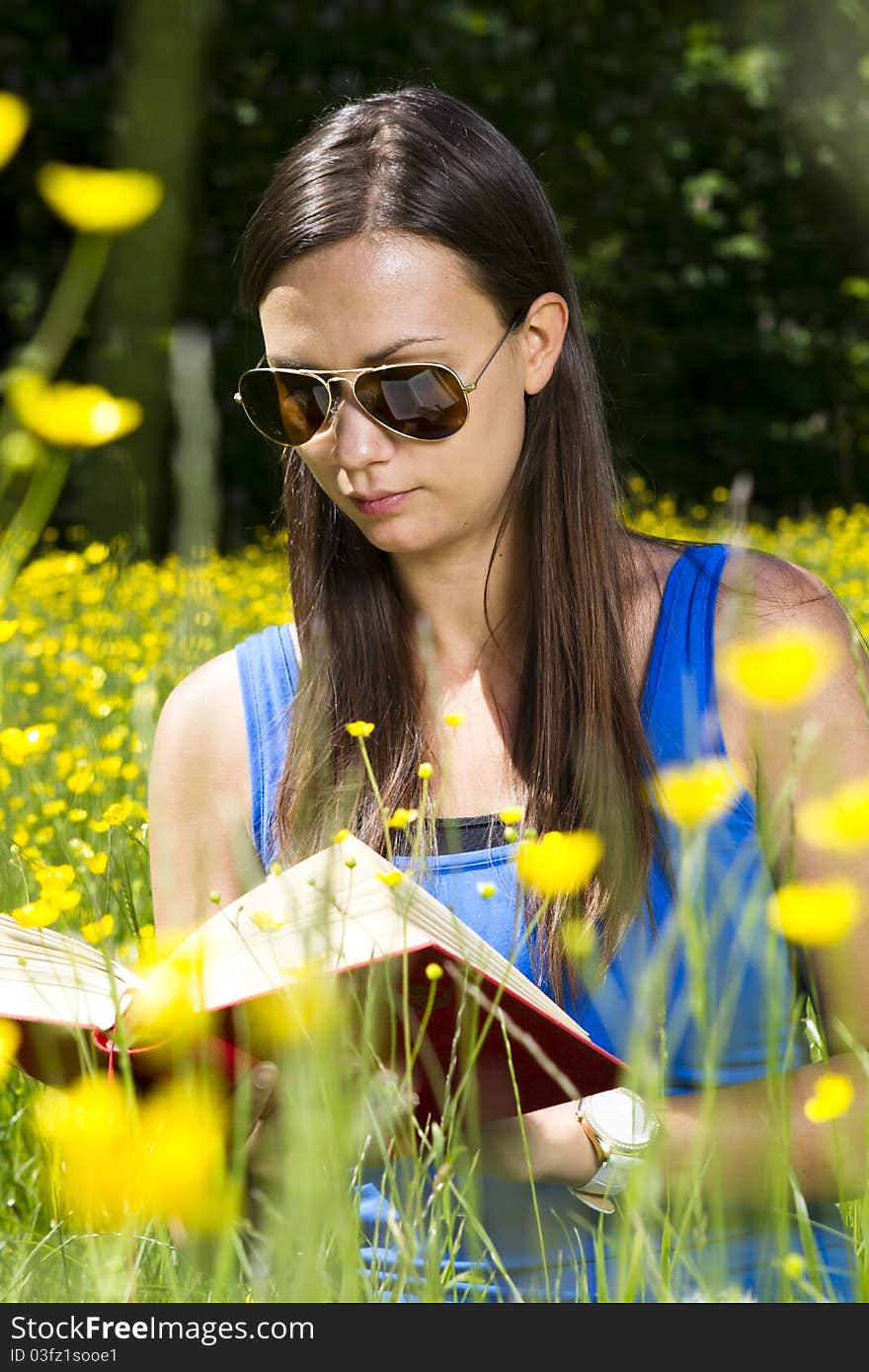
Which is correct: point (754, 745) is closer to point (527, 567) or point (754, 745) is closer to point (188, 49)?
point (527, 567)

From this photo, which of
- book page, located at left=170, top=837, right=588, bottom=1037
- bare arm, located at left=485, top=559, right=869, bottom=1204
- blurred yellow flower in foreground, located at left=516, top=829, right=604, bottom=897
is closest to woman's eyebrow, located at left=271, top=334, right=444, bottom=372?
bare arm, located at left=485, top=559, right=869, bottom=1204

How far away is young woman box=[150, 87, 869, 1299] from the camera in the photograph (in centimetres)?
137

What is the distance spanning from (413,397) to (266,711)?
456mm

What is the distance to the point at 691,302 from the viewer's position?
34.6 ft

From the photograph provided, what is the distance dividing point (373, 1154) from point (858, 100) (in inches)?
414

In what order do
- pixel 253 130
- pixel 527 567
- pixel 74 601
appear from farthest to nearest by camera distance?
pixel 253 130 → pixel 74 601 → pixel 527 567

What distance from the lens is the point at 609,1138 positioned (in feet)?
3.98

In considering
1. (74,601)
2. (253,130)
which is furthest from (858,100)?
(74,601)

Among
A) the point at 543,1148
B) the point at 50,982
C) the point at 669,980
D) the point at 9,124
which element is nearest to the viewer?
the point at 9,124

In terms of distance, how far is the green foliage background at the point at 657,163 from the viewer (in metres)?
9.28

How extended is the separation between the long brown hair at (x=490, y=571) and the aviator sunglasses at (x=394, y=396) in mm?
132

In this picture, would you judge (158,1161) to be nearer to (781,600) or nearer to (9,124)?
(9,124)

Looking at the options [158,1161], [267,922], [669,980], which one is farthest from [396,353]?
[158,1161]
